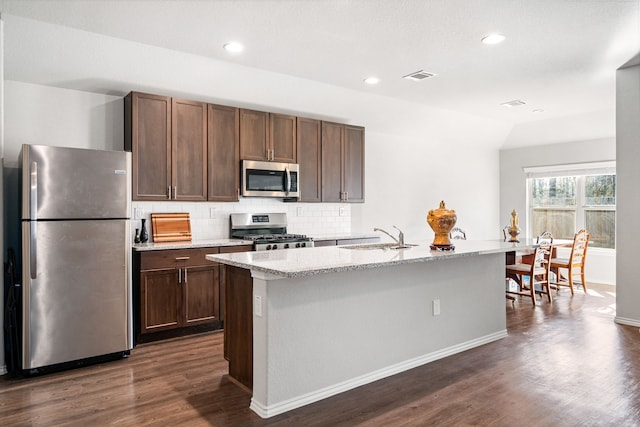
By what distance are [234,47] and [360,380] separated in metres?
2.90

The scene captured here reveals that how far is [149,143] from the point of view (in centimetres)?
414

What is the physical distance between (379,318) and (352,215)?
3.13 meters

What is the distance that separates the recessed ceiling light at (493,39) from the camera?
353 cm

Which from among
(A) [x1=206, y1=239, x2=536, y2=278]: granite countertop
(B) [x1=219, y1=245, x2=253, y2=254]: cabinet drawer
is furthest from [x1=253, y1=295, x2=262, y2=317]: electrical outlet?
(B) [x1=219, y1=245, x2=253, y2=254]: cabinet drawer

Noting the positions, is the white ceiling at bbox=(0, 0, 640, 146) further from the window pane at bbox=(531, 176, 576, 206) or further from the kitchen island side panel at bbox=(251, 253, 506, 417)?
the window pane at bbox=(531, 176, 576, 206)

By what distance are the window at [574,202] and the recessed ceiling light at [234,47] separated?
6127mm

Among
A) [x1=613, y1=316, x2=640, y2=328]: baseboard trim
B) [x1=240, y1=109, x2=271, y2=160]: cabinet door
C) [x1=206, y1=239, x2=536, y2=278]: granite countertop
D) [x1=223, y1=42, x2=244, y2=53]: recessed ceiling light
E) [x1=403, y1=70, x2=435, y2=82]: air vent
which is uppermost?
[x1=403, y1=70, x2=435, y2=82]: air vent

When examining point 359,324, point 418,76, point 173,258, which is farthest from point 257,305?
point 418,76

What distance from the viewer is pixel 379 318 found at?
3121 millimetres

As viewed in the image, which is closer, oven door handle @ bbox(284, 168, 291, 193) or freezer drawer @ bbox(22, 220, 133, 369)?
freezer drawer @ bbox(22, 220, 133, 369)

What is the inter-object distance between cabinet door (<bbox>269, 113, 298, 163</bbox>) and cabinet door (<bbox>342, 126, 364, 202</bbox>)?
0.81 metres

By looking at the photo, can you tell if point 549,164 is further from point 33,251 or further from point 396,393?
point 33,251

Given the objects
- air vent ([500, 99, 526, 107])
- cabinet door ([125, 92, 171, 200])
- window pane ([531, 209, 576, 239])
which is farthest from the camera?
window pane ([531, 209, 576, 239])

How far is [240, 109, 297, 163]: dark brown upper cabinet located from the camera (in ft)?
15.7
